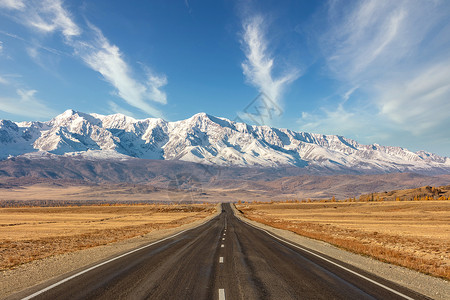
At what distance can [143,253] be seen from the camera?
15703 mm

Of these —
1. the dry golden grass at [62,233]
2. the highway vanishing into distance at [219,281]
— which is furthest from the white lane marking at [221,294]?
the dry golden grass at [62,233]

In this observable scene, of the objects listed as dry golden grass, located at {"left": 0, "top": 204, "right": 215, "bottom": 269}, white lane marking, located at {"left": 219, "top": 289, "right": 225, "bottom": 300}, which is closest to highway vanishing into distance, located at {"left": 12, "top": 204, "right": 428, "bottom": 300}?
white lane marking, located at {"left": 219, "top": 289, "right": 225, "bottom": 300}

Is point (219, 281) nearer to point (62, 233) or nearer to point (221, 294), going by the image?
point (221, 294)

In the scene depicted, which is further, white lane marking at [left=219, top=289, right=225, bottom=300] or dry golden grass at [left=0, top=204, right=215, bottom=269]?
dry golden grass at [left=0, top=204, right=215, bottom=269]

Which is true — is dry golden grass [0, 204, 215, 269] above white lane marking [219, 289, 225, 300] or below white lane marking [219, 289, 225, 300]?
below

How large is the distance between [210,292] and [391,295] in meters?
5.32

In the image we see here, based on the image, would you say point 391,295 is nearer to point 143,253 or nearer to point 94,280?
point 94,280

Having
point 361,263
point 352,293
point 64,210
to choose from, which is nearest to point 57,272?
point 352,293

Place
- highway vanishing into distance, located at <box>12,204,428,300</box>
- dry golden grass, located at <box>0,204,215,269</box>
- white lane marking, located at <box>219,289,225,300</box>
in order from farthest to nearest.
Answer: dry golden grass, located at <box>0,204,215,269</box> → highway vanishing into distance, located at <box>12,204,428,300</box> → white lane marking, located at <box>219,289,225,300</box>

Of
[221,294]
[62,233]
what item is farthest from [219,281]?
[62,233]

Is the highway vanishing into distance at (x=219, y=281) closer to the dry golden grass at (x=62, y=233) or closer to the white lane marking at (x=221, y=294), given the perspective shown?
the white lane marking at (x=221, y=294)

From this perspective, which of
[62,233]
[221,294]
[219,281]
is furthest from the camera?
[62,233]

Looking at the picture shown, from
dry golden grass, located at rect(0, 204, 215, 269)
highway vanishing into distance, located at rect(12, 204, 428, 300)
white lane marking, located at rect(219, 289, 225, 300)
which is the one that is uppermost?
white lane marking, located at rect(219, 289, 225, 300)

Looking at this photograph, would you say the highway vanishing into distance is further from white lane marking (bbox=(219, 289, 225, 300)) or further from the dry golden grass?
the dry golden grass
